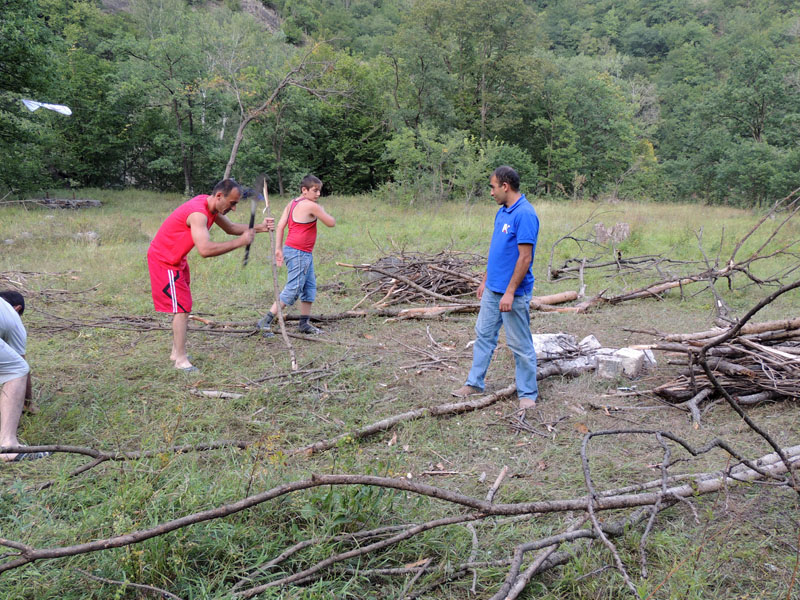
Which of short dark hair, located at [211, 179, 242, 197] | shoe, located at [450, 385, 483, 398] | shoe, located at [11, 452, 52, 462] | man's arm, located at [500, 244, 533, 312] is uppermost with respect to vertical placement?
short dark hair, located at [211, 179, 242, 197]

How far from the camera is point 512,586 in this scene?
7.50ft

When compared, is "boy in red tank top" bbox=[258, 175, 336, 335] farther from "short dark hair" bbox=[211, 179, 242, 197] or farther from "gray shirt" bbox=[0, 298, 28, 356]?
"gray shirt" bbox=[0, 298, 28, 356]

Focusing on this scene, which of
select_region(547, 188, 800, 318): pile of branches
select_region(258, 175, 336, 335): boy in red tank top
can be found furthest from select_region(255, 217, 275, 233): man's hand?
select_region(547, 188, 800, 318): pile of branches

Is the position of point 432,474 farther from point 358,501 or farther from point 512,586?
point 512,586

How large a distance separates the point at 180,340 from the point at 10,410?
1867mm

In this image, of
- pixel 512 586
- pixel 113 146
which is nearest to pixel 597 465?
pixel 512 586

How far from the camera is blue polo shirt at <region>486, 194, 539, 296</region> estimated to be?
13.9ft

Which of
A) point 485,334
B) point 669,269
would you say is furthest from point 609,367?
point 669,269

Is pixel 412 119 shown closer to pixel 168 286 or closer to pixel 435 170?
pixel 435 170

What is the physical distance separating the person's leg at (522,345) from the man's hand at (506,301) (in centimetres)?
13

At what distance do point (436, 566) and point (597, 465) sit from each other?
155 centimetres

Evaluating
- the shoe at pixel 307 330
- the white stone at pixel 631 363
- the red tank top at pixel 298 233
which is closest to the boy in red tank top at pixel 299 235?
the red tank top at pixel 298 233

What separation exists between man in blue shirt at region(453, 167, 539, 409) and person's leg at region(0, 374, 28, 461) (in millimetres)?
A: 3322

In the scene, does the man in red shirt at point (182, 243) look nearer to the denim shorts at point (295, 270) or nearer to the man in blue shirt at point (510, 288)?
the denim shorts at point (295, 270)
